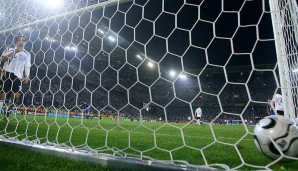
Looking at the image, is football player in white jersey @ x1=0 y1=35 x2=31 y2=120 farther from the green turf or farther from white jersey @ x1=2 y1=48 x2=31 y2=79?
the green turf

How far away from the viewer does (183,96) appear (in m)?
28.0

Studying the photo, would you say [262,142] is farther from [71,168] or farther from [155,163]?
[71,168]

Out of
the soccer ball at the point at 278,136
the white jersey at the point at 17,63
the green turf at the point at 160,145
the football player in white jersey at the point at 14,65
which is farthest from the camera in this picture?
the white jersey at the point at 17,63

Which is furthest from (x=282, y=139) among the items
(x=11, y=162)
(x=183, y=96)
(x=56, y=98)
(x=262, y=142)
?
(x=183, y=96)

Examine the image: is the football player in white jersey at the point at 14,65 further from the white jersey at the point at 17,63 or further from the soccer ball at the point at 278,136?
the soccer ball at the point at 278,136

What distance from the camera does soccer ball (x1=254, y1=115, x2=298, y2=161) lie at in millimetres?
1684

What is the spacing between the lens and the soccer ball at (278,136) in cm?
168

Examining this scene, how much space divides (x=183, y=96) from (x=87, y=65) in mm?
12413

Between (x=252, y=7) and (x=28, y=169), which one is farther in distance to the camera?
(x=252, y=7)

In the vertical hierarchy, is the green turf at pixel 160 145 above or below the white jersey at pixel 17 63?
below

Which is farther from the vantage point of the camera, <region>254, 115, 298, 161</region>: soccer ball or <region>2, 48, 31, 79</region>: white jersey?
<region>2, 48, 31, 79</region>: white jersey

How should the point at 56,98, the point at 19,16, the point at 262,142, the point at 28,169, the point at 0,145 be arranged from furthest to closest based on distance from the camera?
the point at 56,98 → the point at 19,16 → the point at 0,145 → the point at 262,142 → the point at 28,169

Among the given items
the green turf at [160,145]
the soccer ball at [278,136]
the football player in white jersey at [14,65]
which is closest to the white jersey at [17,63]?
the football player in white jersey at [14,65]

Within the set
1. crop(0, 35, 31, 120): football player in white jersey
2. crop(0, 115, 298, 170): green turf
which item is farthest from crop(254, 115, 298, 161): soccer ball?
crop(0, 35, 31, 120): football player in white jersey
